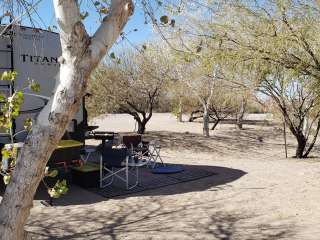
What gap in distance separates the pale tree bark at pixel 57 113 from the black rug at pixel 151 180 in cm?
476

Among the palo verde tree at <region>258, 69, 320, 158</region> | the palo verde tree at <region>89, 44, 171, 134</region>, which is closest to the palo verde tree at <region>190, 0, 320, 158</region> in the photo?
the palo verde tree at <region>258, 69, 320, 158</region>

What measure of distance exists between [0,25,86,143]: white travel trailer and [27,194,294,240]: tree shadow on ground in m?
2.23

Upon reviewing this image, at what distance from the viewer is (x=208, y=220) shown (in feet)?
19.2

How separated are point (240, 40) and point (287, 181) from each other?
295 cm

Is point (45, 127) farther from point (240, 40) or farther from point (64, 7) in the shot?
point (240, 40)

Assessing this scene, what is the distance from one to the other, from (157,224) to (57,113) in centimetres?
354

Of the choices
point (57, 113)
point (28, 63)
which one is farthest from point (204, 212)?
point (28, 63)

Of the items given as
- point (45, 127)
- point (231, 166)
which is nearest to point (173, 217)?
point (45, 127)

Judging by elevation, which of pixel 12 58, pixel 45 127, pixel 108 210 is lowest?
pixel 108 210

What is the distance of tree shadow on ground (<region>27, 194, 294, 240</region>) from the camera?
5.24 metres

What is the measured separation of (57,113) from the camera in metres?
2.50

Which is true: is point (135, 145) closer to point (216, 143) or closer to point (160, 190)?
point (160, 190)

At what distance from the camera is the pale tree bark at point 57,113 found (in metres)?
2.51

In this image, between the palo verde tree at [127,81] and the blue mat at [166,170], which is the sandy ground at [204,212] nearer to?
the blue mat at [166,170]
